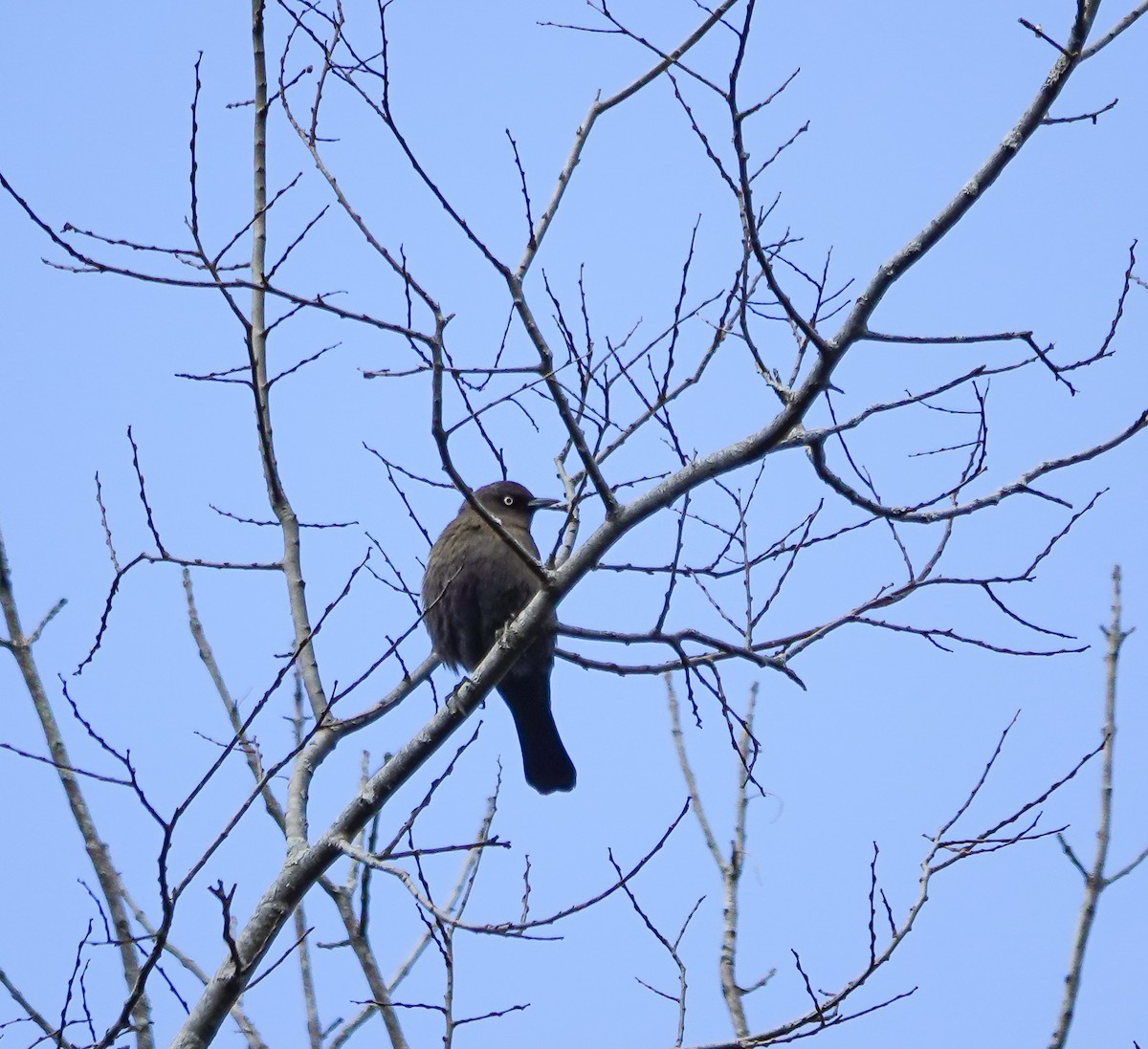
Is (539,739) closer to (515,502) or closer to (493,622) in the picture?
(493,622)

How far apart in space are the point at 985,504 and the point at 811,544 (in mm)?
939

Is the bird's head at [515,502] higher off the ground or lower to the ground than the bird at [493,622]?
higher

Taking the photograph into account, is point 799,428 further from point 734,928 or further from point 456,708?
point 734,928

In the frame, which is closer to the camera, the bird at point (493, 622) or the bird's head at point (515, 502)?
the bird at point (493, 622)

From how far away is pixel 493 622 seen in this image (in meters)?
6.15

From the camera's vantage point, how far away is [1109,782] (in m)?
4.41

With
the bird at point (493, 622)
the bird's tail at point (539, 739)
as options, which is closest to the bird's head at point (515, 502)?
the bird at point (493, 622)

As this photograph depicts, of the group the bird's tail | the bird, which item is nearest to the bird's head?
the bird

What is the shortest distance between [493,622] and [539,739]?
2.29 ft

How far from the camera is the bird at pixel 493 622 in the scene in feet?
20.1

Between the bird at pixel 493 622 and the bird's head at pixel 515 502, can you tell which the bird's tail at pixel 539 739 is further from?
the bird's head at pixel 515 502

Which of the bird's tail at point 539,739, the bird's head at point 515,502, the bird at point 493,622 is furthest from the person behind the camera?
the bird's head at point 515,502

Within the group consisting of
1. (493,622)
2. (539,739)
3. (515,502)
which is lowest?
(539,739)

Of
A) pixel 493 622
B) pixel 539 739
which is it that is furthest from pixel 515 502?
pixel 539 739
